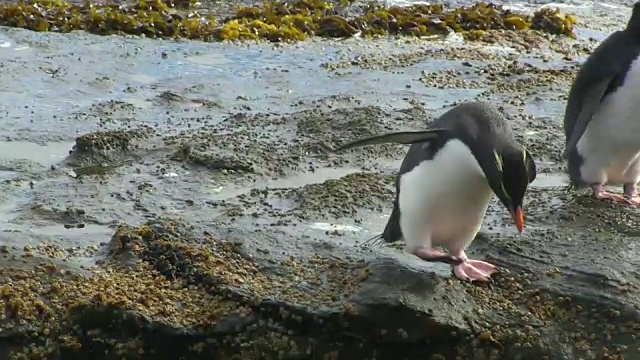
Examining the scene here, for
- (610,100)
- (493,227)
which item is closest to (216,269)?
(493,227)

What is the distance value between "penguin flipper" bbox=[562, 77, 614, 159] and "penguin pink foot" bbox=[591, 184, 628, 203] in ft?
0.82

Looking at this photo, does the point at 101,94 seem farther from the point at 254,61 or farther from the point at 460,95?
the point at 460,95

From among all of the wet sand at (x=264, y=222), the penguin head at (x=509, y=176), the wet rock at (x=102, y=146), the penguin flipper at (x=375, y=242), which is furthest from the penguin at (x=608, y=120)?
the wet rock at (x=102, y=146)

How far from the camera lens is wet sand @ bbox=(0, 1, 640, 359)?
3.49m

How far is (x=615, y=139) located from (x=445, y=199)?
149 cm

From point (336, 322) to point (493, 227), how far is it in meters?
1.25

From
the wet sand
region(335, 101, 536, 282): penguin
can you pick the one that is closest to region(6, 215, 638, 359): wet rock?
the wet sand

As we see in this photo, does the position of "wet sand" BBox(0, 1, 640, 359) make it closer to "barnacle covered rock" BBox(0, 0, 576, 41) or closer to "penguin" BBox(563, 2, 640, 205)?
"penguin" BBox(563, 2, 640, 205)

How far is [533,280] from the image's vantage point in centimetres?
381

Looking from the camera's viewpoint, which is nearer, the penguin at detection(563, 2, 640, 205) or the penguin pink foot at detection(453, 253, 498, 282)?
the penguin pink foot at detection(453, 253, 498, 282)

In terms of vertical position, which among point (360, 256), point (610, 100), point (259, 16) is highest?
point (610, 100)

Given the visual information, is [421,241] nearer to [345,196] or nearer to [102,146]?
[345,196]

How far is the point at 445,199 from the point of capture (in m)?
3.54

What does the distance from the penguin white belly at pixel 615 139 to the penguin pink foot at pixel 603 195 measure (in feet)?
0.10
